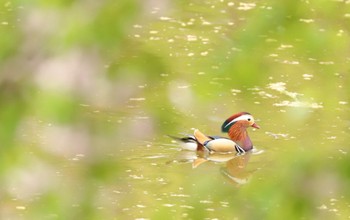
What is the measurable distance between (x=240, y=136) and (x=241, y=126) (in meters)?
0.15

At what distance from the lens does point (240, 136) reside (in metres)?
6.83

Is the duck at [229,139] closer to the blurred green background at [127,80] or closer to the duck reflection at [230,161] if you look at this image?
the duck reflection at [230,161]

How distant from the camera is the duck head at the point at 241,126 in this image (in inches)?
261

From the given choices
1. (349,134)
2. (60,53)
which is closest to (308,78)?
(349,134)

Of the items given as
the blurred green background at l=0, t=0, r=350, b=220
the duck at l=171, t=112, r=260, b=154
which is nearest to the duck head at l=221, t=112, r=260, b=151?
the duck at l=171, t=112, r=260, b=154

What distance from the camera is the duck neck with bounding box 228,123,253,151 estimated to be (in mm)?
6652

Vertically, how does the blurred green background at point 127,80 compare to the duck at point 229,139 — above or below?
below

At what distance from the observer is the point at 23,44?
6.79 ft

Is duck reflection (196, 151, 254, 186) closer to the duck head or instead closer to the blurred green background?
the duck head

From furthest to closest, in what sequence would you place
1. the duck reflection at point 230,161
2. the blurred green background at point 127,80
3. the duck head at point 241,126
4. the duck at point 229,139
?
the duck head at point 241,126 < the duck at point 229,139 < the duck reflection at point 230,161 < the blurred green background at point 127,80

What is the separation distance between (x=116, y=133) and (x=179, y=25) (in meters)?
6.67

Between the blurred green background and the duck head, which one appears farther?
the duck head

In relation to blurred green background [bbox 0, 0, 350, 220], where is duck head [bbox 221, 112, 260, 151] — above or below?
above

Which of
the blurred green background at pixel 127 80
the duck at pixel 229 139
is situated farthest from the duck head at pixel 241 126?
the blurred green background at pixel 127 80
